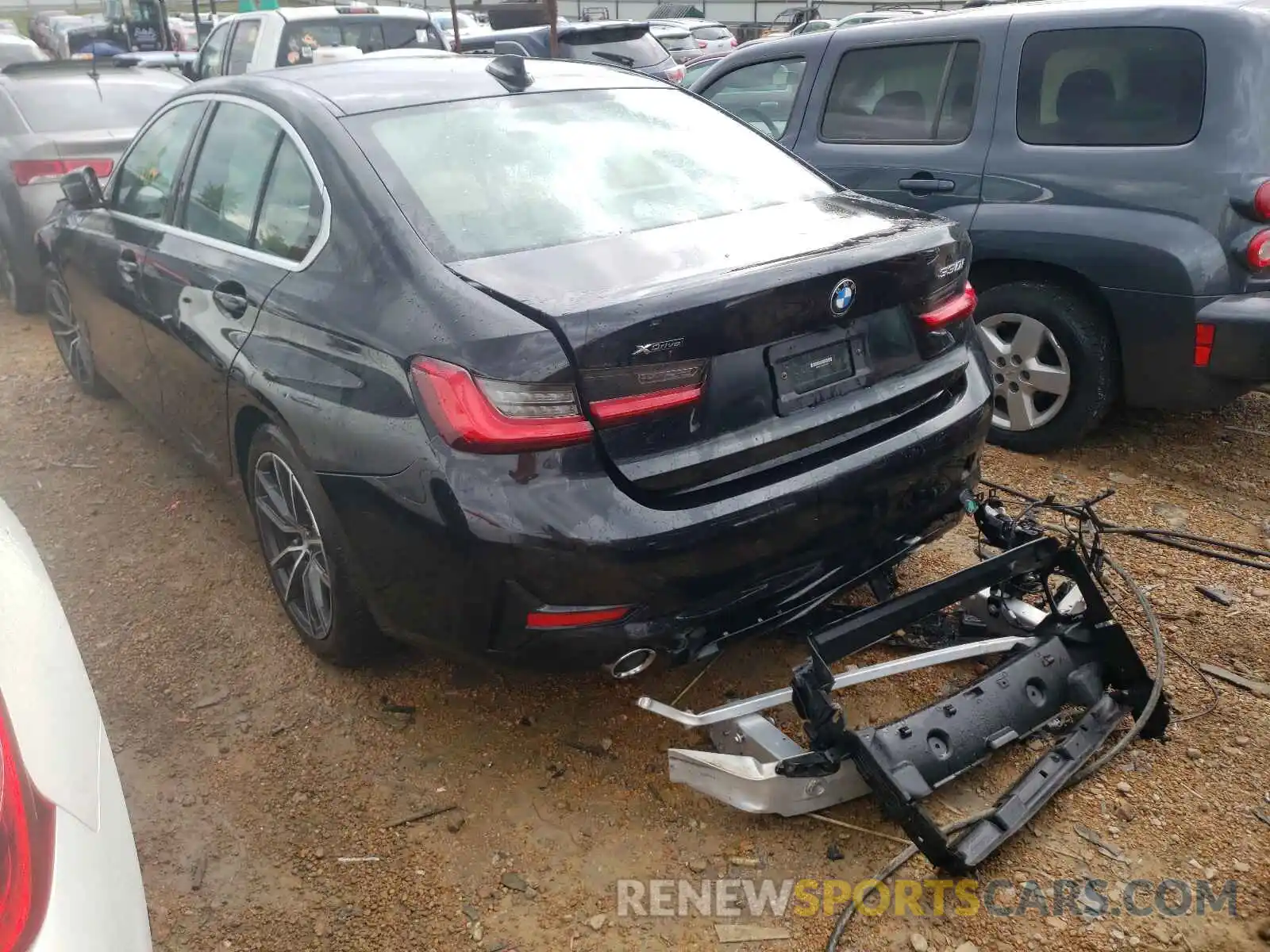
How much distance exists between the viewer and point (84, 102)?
23.3 ft

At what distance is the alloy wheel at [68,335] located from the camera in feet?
16.5

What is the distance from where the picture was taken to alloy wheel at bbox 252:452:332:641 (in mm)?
2939

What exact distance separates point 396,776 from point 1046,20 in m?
3.84

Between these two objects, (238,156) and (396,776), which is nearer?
(396,776)

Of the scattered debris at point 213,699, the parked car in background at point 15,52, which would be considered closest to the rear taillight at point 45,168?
the scattered debris at point 213,699

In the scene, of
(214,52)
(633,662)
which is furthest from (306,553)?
(214,52)

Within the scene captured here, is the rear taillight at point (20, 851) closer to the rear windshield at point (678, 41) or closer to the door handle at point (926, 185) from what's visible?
the door handle at point (926, 185)

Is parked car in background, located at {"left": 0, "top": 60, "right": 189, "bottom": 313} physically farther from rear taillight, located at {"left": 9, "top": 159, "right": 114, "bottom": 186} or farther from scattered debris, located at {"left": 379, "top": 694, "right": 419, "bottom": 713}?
scattered debris, located at {"left": 379, "top": 694, "right": 419, "bottom": 713}

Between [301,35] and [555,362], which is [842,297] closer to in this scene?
[555,362]

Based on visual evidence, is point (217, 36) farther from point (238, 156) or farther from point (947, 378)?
point (947, 378)

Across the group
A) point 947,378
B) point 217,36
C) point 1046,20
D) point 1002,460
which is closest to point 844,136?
point 1046,20

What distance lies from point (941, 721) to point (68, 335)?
487cm

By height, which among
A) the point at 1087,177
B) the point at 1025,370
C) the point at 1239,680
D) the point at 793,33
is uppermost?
the point at 793,33

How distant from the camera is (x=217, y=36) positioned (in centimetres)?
1072
